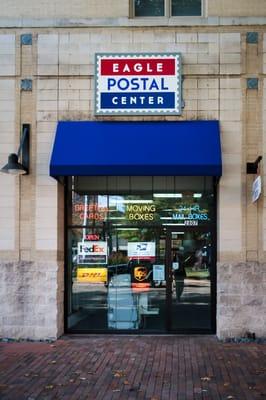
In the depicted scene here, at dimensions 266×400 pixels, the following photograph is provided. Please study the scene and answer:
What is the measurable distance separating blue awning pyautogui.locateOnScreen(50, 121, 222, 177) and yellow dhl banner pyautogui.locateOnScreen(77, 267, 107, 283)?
2.11 meters

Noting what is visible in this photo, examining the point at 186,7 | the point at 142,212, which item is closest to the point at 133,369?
the point at 142,212

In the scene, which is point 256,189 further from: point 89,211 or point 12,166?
point 12,166

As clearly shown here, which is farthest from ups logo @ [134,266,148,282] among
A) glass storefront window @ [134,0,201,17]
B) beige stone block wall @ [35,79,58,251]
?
glass storefront window @ [134,0,201,17]

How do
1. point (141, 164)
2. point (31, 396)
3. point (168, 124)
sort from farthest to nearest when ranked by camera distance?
1. point (168, 124)
2. point (141, 164)
3. point (31, 396)

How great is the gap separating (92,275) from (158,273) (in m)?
1.29

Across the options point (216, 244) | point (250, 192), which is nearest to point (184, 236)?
point (216, 244)

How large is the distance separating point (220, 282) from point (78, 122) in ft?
13.1

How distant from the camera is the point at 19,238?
406 inches

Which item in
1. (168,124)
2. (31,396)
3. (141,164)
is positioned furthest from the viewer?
(168,124)

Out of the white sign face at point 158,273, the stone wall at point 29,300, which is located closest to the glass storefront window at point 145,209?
the white sign face at point 158,273

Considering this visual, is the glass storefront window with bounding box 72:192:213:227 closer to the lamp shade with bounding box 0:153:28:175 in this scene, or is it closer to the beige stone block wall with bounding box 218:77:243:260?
the beige stone block wall with bounding box 218:77:243:260

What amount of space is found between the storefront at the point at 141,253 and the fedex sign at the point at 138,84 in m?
1.34

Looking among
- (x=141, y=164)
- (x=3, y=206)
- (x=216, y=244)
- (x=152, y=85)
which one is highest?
(x=152, y=85)

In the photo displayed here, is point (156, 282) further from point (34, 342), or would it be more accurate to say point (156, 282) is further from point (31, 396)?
point (31, 396)
